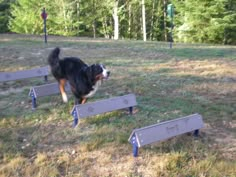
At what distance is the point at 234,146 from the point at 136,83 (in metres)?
3.31

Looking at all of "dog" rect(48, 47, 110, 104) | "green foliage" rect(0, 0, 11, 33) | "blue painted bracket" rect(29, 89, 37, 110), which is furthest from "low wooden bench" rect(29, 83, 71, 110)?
"green foliage" rect(0, 0, 11, 33)

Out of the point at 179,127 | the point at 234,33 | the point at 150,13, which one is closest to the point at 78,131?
the point at 179,127

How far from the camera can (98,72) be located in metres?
5.12

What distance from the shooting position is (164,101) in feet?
19.9

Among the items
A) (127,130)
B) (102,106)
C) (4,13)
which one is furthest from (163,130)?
(4,13)

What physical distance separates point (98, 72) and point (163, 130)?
1.53 meters

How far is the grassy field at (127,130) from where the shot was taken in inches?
150

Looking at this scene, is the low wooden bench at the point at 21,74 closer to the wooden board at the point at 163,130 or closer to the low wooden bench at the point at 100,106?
the low wooden bench at the point at 100,106

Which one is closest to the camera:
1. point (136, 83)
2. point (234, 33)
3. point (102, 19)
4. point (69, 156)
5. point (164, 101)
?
point (69, 156)

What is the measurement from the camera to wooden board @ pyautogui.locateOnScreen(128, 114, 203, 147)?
13.0ft

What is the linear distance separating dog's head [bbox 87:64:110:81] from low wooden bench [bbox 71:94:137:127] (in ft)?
1.30

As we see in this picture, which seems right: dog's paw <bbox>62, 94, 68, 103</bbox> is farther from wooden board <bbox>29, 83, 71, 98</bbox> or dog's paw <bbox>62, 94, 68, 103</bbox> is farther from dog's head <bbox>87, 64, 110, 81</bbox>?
dog's head <bbox>87, 64, 110, 81</bbox>

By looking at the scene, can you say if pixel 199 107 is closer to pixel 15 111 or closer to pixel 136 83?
pixel 136 83

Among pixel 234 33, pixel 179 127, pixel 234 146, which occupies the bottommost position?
pixel 234 146
